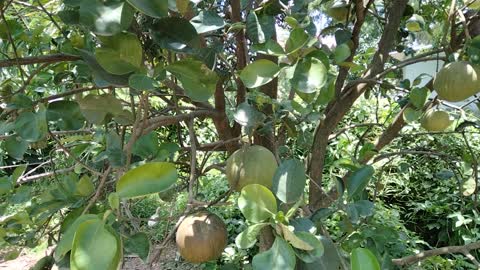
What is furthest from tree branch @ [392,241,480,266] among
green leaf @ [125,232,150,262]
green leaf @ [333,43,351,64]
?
green leaf @ [125,232,150,262]

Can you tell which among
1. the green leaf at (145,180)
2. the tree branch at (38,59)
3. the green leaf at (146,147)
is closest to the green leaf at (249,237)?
the green leaf at (145,180)

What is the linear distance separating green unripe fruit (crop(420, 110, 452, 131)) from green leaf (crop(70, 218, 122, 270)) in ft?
3.03

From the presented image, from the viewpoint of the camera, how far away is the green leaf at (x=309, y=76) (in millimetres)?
587

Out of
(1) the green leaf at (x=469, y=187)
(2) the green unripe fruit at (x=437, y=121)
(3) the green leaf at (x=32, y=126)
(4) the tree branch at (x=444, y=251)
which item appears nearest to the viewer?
(3) the green leaf at (x=32, y=126)

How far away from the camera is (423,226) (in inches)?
113

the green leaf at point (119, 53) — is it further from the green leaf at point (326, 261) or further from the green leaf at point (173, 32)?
Result: the green leaf at point (326, 261)

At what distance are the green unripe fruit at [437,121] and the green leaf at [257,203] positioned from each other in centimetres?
75

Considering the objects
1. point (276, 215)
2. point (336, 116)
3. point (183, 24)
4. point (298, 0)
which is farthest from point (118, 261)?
point (336, 116)

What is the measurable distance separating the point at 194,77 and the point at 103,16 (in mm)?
184

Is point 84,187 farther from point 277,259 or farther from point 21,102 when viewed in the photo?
point 277,259

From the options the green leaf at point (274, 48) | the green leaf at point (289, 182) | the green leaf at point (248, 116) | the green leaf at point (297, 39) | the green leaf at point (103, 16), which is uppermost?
the green leaf at point (103, 16)

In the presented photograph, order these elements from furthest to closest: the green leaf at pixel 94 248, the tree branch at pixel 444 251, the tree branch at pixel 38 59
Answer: the tree branch at pixel 444 251, the tree branch at pixel 38 59, the green leaf at pixel 94 248

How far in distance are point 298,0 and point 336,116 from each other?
519mm

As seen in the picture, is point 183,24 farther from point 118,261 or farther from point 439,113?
point 439,113
